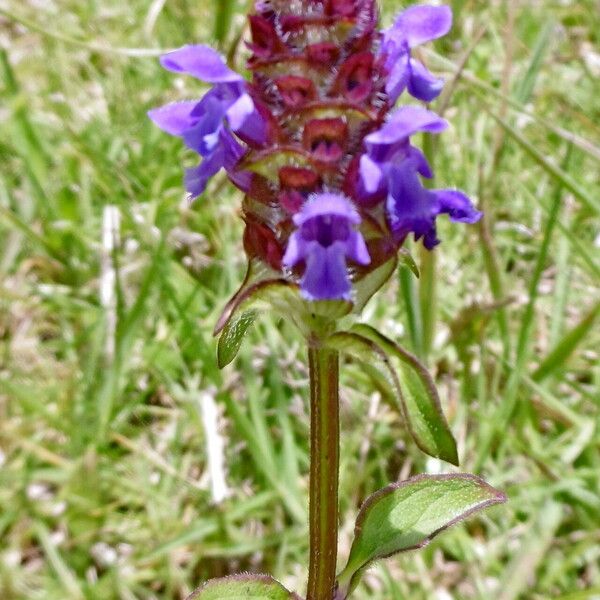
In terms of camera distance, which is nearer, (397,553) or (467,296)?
(397,553)

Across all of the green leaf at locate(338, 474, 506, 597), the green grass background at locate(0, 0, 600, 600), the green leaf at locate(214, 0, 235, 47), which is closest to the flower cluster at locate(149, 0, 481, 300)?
the green leaf at locate(338, 474, 506, 597)

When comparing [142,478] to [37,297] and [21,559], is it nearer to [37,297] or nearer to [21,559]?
[21,559]

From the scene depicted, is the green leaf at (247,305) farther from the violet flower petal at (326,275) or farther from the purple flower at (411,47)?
the purple flower at (411,47)

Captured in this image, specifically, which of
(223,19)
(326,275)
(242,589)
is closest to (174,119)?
(326,275)

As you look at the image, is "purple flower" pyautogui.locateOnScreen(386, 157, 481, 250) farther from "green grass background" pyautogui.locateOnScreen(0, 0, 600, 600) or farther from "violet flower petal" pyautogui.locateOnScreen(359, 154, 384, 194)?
"green grass background" pyautogui.locateOnScreen(0, 0, 600, 600)

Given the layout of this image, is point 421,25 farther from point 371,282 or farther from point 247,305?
point 247,305

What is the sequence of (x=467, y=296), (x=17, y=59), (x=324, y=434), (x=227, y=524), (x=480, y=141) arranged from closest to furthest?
(x=324, y=434) < (x=227, y=524) < (x=467, y=296) < (x=480, y=141) < (x=17, y=59)

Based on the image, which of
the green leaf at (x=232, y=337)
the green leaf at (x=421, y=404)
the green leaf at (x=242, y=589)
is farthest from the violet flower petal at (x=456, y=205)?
the green leaf at (x=242, y=589)

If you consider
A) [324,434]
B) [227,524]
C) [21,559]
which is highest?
[324,434]

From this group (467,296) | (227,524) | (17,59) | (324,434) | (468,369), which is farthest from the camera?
(17,59)

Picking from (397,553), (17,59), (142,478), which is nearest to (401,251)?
(397,553)
